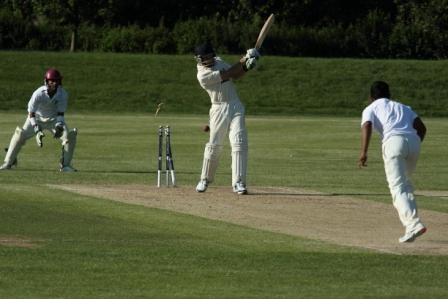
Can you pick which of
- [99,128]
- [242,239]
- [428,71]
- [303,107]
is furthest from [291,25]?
[242,239]

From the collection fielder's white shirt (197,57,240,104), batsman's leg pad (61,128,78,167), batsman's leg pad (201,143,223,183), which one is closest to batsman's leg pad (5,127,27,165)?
batsman's leg pad (61,128,78,167)

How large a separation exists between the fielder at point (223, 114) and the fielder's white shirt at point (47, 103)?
497cm

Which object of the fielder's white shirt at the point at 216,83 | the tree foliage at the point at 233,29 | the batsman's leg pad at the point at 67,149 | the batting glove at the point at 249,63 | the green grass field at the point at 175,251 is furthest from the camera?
the tree foliage at the point at 233,29

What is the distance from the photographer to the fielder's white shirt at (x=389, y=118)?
13.9m

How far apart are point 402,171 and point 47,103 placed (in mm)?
10674

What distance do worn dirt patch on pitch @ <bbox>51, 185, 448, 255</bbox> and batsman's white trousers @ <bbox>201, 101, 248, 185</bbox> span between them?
1.11ft

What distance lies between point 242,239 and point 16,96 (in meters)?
36.6

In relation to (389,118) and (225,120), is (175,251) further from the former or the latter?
(225,120)

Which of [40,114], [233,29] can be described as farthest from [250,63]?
[233,29]

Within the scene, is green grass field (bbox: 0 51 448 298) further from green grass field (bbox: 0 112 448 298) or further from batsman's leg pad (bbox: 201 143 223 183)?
batsman's leg pad (bbox: 201 143 223 183)

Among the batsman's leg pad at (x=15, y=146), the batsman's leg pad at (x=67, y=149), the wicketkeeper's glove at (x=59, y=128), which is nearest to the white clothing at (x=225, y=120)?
the batsman's leg pad at (x=67, y=149)

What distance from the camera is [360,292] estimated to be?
11.0 metres

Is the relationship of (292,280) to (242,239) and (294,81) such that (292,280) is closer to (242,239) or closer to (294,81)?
(242,239)

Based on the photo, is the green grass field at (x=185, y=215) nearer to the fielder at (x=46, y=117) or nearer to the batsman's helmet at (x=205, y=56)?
the fielder at (x=46, y=117)
